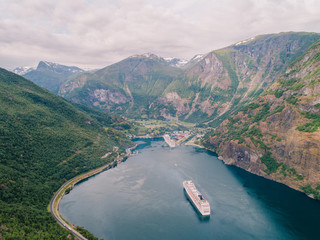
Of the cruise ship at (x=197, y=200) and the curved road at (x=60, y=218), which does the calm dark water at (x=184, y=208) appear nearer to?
the cruise ship at (x=197, y=200)

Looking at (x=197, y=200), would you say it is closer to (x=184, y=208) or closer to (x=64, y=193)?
(x=184, y=208)

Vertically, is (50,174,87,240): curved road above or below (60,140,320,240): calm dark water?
above

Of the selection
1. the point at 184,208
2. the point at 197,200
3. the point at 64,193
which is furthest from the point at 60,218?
the point at 197,200

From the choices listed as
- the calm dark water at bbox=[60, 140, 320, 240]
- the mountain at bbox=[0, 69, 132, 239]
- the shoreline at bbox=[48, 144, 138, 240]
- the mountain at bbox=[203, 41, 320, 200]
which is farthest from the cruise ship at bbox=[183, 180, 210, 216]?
the mountain at bbox=[203, 41, 320, 200]

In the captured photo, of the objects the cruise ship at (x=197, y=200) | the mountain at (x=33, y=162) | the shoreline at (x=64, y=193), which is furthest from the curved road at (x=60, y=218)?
the cruise ship at (x=197, y=200)

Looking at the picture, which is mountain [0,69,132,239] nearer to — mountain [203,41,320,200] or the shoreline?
the shoreline
